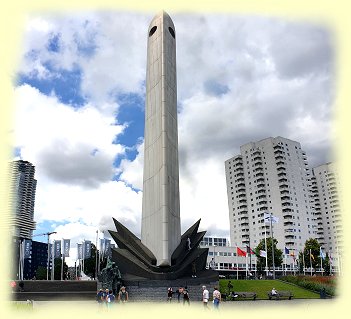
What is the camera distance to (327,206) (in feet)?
445

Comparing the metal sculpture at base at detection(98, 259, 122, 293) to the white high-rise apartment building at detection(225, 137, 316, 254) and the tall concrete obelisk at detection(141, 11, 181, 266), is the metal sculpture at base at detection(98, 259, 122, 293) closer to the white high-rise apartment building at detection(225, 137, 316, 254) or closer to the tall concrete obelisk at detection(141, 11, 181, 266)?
the tall concrete obelisk at detection(141, 11, 181, 266)

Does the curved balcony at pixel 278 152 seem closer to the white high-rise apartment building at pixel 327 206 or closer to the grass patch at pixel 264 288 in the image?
Result: the white high-rise apartment building at pixel 327 206

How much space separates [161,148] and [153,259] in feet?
36.2

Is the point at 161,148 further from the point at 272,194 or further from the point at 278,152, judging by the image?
the point at 278,152

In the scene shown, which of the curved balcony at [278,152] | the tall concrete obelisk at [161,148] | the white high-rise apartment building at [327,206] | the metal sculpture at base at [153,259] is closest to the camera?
the metal sculpture at base at [153,259]


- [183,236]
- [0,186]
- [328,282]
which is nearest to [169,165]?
[183,236]

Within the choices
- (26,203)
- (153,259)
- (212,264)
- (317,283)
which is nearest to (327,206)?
(212,264)

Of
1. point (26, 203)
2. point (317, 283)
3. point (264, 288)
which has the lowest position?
point (264, 288)

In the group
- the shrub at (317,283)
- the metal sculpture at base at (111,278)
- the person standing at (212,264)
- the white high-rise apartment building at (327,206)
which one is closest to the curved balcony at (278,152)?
the white high-rise apartment building at (327,206)

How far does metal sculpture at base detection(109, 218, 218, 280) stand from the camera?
1315 inches

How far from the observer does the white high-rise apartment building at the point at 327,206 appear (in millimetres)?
127750

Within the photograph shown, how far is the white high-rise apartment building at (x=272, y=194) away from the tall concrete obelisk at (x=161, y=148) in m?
78.7

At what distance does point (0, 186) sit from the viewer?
8406 millimetres

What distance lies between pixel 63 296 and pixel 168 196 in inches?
520
